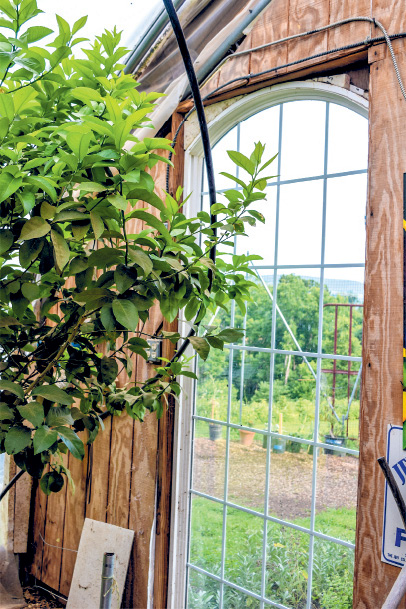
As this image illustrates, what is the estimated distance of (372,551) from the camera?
5.53ft

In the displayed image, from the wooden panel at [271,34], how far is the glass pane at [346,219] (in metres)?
0.53

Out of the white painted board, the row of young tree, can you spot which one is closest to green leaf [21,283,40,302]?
the row of young tree

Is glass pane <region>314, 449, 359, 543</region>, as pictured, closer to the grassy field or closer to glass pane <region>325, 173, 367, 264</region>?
the grassy field

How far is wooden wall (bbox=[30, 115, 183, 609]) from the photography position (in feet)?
8.22

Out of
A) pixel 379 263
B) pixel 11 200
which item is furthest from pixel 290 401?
pixel 11 200

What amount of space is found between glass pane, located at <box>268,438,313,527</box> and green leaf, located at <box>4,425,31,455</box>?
141 cm

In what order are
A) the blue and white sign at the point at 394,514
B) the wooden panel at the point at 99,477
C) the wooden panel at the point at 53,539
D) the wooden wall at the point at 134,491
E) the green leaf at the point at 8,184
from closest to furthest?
the green leaf at the point at 8,184 < the blue and white sign at the point at 394,514 < the wooden wall at the point at 134,491 < the wooden panel at the point at 99,477 < the wooden panel at the point at 53,539

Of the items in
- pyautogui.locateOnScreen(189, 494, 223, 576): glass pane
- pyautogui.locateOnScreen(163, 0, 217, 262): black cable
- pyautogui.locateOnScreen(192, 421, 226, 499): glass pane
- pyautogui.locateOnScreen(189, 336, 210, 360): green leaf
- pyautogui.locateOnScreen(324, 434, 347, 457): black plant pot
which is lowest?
pyautogui.locateOnScreen(189, 494, 223, 576): glass pane

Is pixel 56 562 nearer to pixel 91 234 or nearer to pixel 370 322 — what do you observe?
pixel 370 322

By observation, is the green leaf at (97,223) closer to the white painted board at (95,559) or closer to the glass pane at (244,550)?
the glass pane at (244,550)

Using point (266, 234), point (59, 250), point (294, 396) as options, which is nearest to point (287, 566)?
point (294, 396)

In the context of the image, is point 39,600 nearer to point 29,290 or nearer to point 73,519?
point 73,519

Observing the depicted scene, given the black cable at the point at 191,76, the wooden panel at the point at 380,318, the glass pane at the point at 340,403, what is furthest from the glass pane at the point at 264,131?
the glass pane at the point at 340,403

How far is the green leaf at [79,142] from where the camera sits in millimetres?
818
